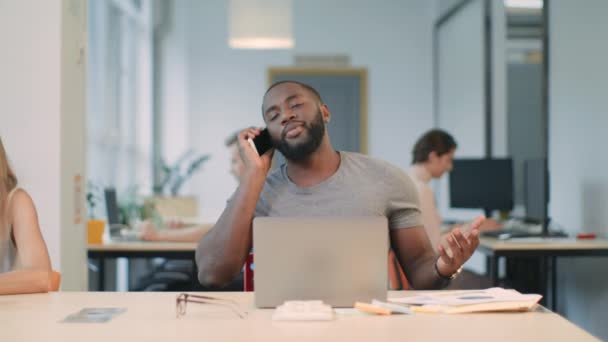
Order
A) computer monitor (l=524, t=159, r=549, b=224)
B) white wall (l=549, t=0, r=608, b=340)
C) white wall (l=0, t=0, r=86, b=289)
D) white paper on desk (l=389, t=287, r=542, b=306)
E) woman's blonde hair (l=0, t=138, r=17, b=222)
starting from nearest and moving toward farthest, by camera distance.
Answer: white paper on desk (l=389, t=287, r=542, b=306)
woman's blonde hair (l=0, t=138, r=17, b=222)
white wall (l=0, t=0, r=86, b=289)
white wall (l=549, t=0, r=608, b=340)
computer monitor (l=524, t=159, r=549, b=224)

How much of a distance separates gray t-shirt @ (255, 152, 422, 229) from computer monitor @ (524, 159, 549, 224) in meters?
2.48

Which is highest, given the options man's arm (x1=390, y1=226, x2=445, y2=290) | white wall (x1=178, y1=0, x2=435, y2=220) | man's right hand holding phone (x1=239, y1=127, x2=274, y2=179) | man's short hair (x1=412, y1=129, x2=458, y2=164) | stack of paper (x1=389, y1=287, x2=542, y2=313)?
white wall (x1=178, y1=0, x2=435, y2=220)

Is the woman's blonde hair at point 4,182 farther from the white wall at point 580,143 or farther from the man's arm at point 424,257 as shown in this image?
the white wall at point 580,143

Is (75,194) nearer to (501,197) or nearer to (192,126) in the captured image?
(501,197)

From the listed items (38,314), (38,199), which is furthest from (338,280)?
(38,199)

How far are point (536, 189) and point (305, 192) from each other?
113 inches

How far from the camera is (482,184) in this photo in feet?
19.2

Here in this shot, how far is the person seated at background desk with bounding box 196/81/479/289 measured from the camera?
244cm

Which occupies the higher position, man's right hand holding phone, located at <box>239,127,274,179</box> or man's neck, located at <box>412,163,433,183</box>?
man's right hand holding phone, located at <box>239,127,274,179</box>

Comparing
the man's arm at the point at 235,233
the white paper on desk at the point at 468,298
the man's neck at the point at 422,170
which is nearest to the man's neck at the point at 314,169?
the man's arm at the point at 235,233

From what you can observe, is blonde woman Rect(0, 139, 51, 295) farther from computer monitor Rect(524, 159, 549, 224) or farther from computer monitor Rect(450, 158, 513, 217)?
computer monitor Rect(450, 158, 513, 217)

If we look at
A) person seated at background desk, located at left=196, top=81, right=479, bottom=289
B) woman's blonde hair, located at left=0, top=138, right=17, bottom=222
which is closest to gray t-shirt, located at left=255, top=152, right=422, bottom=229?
person seated at background desk, located at left=196, top=81, right=479, bottom=289

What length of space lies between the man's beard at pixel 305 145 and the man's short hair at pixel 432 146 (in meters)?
2.66

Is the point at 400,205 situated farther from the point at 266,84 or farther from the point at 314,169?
the point at 266,84
